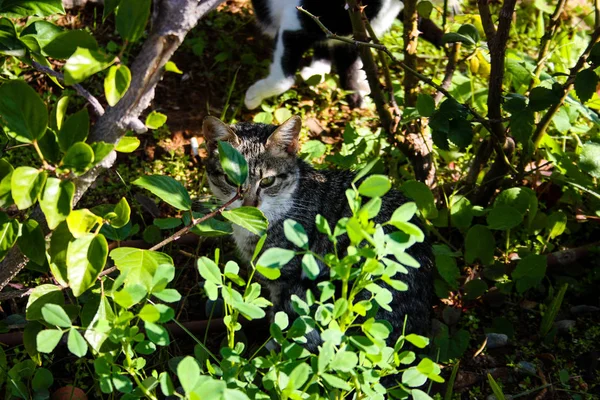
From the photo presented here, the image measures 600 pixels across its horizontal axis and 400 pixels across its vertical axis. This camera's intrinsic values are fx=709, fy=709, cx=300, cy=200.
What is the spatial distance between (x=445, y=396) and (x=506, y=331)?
0.43 metres

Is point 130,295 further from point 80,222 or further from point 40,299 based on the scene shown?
point 40,299

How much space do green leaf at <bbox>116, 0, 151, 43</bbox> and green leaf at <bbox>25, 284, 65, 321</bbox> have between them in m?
0.75

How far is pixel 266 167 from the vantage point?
2.68 meters

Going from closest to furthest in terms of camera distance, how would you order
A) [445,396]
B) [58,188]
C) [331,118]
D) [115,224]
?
[58,188] → [115,224] → [445,396] → [331,118]

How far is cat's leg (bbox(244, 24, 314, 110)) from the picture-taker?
11.3 feet

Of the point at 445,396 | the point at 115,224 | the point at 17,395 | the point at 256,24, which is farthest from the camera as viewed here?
the point at 256,24

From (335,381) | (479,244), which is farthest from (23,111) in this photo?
(479,244)

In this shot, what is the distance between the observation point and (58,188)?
154 centimetres

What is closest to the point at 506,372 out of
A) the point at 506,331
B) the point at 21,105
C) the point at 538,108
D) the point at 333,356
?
the point at 506,331

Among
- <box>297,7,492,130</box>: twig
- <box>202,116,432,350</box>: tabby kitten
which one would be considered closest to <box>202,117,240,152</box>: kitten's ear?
<box>202,116,432,350</box>: tabby kitten

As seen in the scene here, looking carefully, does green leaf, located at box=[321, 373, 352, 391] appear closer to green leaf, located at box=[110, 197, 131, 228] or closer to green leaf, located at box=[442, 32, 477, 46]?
green leaf, located at box=[110, 197, 131, 228]

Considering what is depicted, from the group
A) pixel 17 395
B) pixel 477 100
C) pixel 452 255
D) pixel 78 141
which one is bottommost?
pixel 17 395

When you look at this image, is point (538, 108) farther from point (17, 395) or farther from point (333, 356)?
point (17, 395)

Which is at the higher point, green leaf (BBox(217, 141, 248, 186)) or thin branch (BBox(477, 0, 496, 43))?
thin branch (BBox(477, 0, 496, 43))
